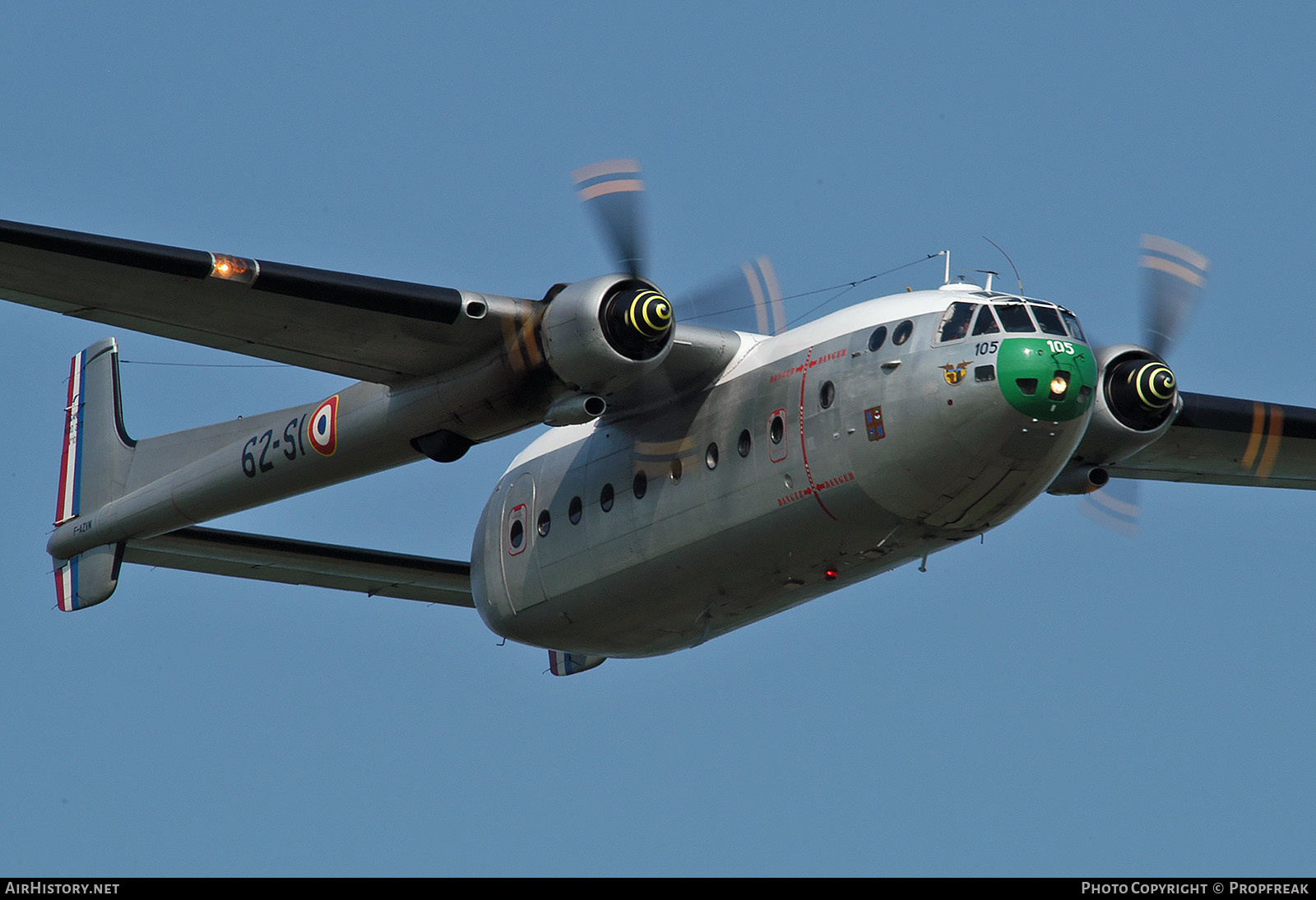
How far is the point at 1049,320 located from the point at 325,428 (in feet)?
26.2

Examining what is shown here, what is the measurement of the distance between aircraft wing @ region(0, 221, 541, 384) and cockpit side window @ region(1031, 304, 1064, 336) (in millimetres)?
4872

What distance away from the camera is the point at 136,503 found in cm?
2089

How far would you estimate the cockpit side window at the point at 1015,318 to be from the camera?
1487cm

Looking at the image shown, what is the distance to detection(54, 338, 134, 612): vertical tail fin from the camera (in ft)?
71.2

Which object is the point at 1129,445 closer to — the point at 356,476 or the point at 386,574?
the point at 356,476

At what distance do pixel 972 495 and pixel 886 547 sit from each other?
3.80 ft

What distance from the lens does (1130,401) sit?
17.2 metres

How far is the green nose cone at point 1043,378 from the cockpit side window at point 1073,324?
0.54 metres

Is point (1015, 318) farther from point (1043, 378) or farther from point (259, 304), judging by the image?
point (259, 304)

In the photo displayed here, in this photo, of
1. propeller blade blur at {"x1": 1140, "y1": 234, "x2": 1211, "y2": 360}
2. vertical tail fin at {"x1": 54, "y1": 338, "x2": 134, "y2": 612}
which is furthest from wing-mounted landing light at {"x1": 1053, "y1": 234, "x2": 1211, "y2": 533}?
vertical tail fin at {"x1": 54, "y1": 338, "x2": 134, "y2": 612}

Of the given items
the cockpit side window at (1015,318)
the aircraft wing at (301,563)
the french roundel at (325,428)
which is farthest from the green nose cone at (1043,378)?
the aircraft wing at (301,563)

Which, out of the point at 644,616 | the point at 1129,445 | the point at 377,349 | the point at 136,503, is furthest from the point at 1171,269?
the point at 136,503

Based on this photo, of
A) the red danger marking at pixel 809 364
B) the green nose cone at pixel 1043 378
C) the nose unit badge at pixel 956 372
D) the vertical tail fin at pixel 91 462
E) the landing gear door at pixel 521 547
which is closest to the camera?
the green nose cone at pixel 1043 378

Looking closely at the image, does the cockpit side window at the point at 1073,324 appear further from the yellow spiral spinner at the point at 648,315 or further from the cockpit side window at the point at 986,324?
the yellow spiral spinner at the point at 648,315
